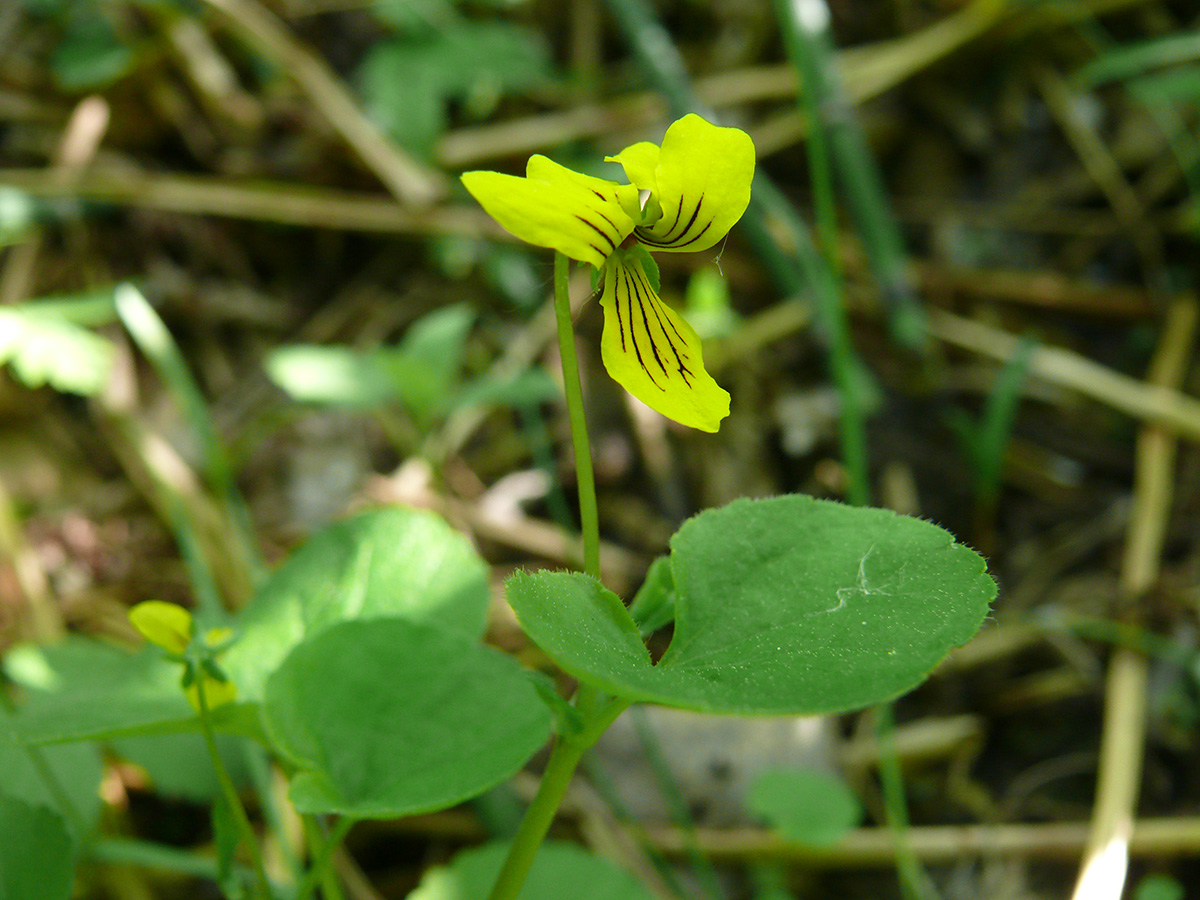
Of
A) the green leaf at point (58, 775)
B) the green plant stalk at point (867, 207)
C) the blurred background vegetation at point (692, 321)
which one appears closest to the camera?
the green leaf at point (58, 775)

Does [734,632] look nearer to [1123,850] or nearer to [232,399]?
[1123,850]

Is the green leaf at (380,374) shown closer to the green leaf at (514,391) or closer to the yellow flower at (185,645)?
the green leaf at (514,391)

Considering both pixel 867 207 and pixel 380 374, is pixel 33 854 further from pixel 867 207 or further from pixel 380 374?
pixel 867 207

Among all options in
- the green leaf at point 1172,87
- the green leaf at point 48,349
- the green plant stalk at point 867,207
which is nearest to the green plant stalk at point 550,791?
the green leaf at point 48,349

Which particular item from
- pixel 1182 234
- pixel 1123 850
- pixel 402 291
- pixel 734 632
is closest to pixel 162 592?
pixel 402 291

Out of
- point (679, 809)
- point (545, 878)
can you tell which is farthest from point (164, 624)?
point (679, 809)

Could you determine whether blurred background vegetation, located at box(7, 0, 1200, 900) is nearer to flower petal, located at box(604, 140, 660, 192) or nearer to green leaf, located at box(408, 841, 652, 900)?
green leaf, located at box(408, 841, 652, 900)
